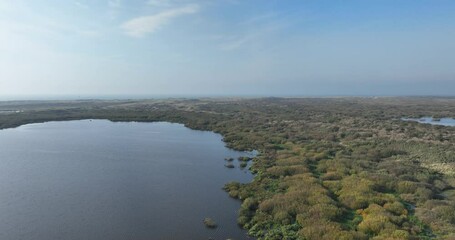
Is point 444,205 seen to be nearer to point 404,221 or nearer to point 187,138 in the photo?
point 404,221

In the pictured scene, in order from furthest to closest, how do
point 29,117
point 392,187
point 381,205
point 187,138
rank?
point 29,117 → point 187,138 → point 392,187 → point 381,205

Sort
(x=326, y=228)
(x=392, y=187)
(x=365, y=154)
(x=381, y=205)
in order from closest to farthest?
(x=326, y=228)
(x=381, y=205)
(x=392, y=187)
(x=365, y=154)

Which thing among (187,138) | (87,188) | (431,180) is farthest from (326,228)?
(187,138)

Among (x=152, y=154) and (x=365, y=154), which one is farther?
(x=152, y=154)

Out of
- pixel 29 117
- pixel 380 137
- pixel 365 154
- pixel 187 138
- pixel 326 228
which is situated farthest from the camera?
pixel 29 117

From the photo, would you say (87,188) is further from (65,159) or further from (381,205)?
(381,205)

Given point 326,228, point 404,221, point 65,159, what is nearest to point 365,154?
point 404,221
